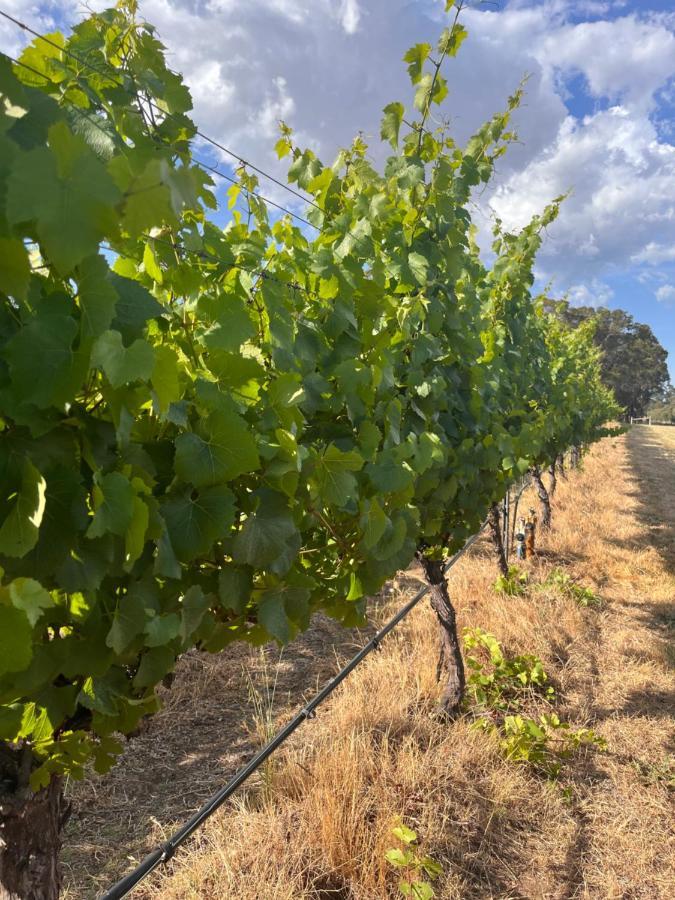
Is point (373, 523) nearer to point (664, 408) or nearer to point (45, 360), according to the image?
point (45, 360)

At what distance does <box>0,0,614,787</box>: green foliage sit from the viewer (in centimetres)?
69

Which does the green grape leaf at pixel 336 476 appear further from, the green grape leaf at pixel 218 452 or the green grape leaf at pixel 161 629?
the green grape leaf at pixel 161 629

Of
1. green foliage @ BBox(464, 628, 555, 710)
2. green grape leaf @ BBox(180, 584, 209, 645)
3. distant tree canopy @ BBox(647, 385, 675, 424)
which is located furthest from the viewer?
distant tree canopy @ BBox(647, 385, 675, 424)

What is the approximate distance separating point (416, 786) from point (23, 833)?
2414 mm

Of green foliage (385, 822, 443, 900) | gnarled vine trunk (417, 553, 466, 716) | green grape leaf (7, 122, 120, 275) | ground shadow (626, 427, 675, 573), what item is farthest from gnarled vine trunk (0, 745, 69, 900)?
ground shadow (626, 427, 675, 573)

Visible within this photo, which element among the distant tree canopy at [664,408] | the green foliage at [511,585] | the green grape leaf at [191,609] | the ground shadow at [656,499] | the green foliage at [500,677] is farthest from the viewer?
the distant tree canopy at [664,408]

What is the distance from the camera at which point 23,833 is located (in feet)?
4.34

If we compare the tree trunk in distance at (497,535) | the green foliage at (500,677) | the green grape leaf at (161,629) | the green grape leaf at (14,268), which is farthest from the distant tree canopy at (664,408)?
the green grape leaf at (14,268)

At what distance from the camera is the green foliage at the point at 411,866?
251 centimetres

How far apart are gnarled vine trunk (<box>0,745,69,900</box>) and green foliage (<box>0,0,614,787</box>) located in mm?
47

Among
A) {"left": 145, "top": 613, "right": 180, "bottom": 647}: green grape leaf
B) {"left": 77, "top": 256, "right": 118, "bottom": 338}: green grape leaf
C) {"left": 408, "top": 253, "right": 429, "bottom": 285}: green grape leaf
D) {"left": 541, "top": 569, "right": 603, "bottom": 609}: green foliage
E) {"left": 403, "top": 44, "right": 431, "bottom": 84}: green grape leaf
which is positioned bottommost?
{"left": 541, "top": 569, "right": 603, "bottom": 609}: green foliage

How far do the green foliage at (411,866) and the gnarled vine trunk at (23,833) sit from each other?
1.70 metres

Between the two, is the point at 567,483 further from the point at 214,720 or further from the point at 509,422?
the point at 214,720

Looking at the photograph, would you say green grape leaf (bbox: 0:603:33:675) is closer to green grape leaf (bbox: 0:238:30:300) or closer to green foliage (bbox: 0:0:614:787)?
green foliage (bbox: 0:0:614:787)
